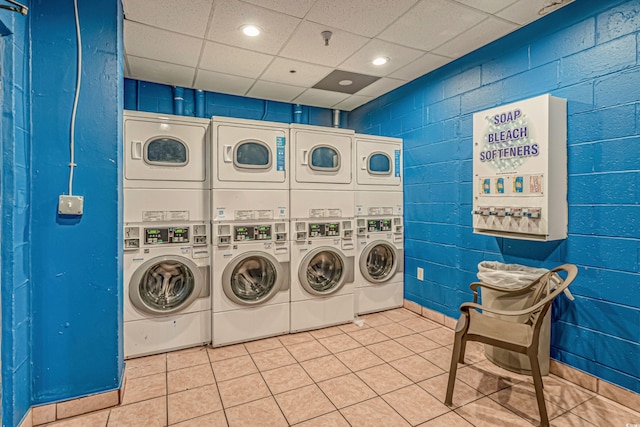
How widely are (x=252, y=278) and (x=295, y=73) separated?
227 centimetres

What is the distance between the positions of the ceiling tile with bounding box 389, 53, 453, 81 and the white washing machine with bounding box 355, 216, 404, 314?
5.33 ft

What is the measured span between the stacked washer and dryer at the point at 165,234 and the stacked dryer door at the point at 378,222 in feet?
5.45

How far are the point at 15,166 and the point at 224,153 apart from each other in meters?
1.45

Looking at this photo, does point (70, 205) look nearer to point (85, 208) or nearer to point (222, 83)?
point (85, 208)

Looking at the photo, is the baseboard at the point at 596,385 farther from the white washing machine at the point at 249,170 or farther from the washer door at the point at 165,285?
the washer door at the point at 165,285

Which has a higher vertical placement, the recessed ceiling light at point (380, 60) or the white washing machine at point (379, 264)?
the recessed ceiling light at point (380, 60)

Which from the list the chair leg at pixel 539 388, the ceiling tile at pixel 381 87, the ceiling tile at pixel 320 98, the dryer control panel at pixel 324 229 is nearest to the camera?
the chair leg at pixel 539 388

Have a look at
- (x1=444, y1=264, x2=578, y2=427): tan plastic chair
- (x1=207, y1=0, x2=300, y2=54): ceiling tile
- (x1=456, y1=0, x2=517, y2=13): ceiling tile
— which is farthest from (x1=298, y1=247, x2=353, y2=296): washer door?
(x1=456, y1=0, x2=517, y2=13): ceiling tile

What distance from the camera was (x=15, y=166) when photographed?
1737 mm

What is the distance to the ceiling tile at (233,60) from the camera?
3.07m

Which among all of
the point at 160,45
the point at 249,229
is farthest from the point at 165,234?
the point at 160,45

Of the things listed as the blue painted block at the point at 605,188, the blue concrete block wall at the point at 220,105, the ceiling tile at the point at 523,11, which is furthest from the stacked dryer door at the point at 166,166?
the blue painted block at the point at 605,188

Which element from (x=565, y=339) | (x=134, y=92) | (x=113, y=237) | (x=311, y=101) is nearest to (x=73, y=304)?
(x=113, y=237)

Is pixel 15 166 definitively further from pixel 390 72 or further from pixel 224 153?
pixel 390 72
